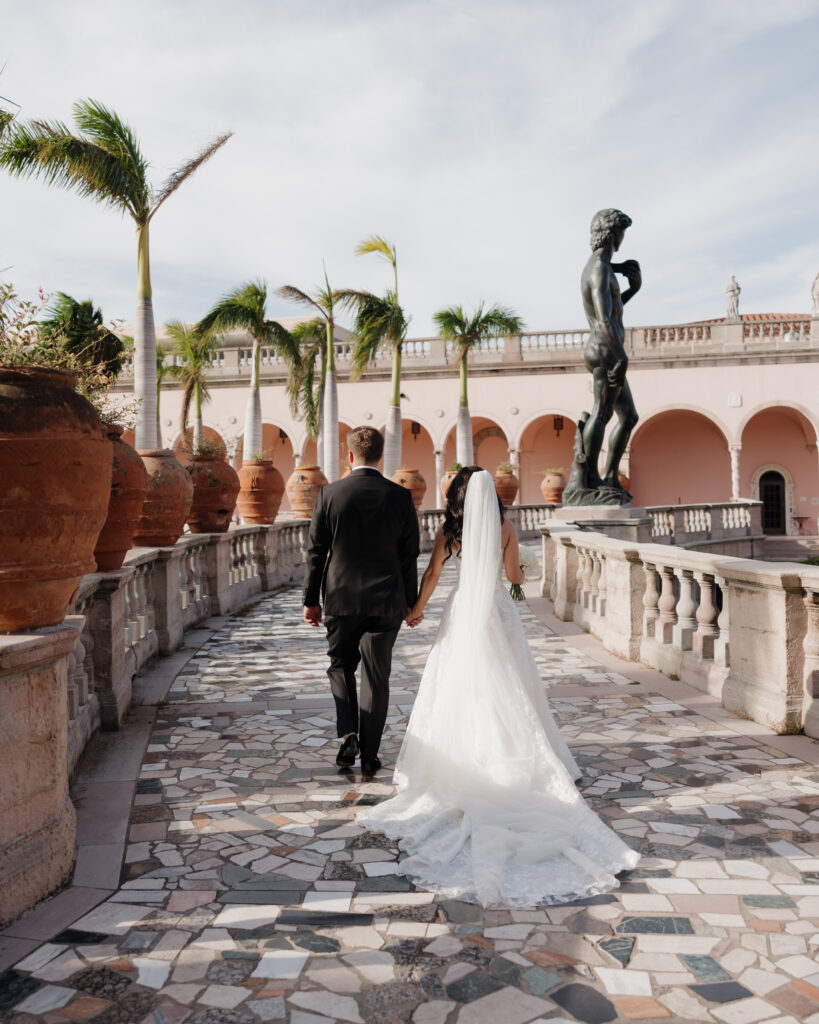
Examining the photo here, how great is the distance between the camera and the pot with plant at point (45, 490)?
112 inches

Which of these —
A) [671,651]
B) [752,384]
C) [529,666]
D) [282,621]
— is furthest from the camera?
[752,384]

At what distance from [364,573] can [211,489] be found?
6581 millimetres

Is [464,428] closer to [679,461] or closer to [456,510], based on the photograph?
[679,461]

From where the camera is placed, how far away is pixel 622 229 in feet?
33.5

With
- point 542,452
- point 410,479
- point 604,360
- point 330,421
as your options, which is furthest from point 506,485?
point 604,360

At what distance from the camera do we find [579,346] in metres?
27.0

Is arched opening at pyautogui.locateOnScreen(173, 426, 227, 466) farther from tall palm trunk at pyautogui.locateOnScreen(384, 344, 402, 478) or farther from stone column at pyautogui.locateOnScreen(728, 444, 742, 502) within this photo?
stone column at pyautogui.locateOnScreen(728, 444, 742, 502)

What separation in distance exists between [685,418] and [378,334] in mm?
13844

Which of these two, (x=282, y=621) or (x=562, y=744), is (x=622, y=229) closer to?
(x=282, y=621)

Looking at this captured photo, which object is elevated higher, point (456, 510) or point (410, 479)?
point (410, 479)

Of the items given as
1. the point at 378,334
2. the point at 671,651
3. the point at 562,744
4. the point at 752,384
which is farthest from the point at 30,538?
the point at 752,384

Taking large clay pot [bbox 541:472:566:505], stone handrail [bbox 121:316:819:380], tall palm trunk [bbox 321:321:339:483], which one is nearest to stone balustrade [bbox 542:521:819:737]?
tall palm trunk [bbox 321:321:339:483]

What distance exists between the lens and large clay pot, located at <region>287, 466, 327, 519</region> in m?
16.0

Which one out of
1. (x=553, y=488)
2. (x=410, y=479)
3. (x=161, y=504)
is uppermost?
(x=410, y=479)
